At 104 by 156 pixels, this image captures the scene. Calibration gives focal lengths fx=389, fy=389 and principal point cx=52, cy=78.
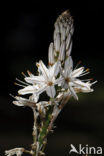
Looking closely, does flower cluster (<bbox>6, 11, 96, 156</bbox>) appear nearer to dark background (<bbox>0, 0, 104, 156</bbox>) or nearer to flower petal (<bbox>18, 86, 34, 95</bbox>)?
flower petal (<bbox>18, 86, 34, 95</bbox>)

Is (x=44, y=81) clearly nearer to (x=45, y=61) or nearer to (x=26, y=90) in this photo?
(x=26, y=90)

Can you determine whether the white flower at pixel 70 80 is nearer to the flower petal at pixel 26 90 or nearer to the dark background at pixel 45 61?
the flower petal at pixel 26 90

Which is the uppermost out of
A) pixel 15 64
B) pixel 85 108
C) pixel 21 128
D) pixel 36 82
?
pixel 15 64

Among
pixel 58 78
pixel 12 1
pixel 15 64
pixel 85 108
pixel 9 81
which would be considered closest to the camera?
pixel 58 78

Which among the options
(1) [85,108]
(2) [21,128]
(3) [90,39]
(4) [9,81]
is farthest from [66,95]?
(3) [90,39]

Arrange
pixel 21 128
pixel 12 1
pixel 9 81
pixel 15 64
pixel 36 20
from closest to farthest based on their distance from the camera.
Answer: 1. pixel 21 128
2. pixel 9 81
3. pixel 15 64
4. pixel 12 1
5. pixel 36 20

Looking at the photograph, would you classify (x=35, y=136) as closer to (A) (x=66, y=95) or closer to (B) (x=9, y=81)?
(A) (x=66, y=95)
